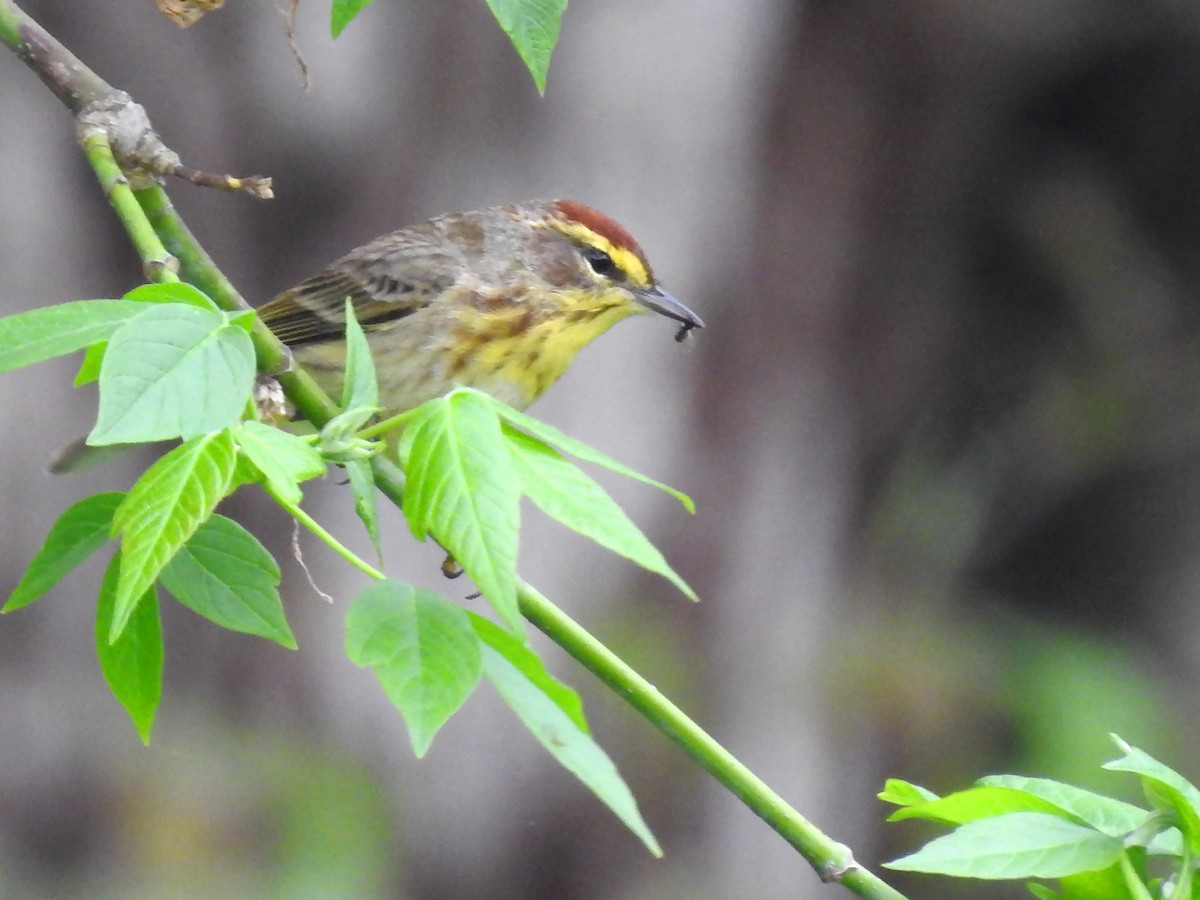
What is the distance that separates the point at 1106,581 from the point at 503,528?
5133 millimetres

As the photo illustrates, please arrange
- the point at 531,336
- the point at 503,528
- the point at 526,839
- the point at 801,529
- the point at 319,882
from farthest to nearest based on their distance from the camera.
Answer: the point at 801,529
the point at 526,839
the point at 319,882
the point at 531,336
the point at 503,528

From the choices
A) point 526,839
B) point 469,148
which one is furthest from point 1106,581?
point 469,148

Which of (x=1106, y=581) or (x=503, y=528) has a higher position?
(x=503, y=528)

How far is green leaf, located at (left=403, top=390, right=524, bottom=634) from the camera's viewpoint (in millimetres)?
1000

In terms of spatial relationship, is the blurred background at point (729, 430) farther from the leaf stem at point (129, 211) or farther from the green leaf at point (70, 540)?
→ the green leaf at point (70, 540)

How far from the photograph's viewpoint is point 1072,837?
119cm

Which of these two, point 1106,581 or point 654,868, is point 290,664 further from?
point 1106,581

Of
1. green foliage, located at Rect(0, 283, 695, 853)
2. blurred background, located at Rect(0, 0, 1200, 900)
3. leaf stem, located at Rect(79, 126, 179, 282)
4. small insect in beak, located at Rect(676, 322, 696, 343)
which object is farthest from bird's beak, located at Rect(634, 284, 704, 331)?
green foliage, located at Rect(0, 283, 695, 853)

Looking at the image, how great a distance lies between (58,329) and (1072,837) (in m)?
0.87

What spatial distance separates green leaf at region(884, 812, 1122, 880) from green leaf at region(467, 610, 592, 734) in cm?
28

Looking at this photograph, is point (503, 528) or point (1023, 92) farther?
point (1023, 92)

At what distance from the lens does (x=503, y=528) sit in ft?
3.33

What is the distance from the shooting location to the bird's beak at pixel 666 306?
3148 millimetres

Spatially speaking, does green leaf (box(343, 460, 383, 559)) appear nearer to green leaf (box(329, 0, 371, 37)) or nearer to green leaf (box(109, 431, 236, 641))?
green leaf (box(109, 431, 236, 641))
